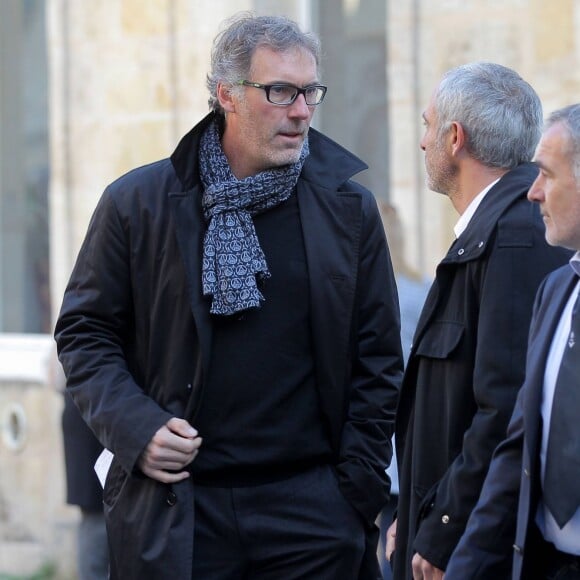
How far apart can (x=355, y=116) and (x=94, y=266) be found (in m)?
4.19

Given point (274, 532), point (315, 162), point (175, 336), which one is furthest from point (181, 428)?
point (315, 162)

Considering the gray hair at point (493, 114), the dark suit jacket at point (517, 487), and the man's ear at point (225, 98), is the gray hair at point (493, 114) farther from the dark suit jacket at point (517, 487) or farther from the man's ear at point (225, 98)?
the man's ear at point (225, 98)

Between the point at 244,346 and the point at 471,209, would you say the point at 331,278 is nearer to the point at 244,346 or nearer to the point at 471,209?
the point at 244,346

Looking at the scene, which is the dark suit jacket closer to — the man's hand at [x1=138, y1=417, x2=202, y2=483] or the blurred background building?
the man's hand at [x1=138, y1=417, x2=202, y2=483]

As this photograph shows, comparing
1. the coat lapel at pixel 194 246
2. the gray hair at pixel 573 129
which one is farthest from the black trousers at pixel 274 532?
the gray hair at pixel 573 129

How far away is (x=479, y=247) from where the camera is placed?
3.40 metres

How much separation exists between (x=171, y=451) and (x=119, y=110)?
501 cm

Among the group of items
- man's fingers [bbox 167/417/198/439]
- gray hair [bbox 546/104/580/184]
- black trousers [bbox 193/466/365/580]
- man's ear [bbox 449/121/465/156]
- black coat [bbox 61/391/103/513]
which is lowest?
black coat [bbox 61/391/103/513]

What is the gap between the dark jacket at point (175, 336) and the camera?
3.83m

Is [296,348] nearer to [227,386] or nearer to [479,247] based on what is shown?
[227,386]

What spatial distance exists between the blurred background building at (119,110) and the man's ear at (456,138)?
3.09 m

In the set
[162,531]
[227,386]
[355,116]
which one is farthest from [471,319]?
[355,116]

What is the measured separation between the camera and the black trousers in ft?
12.6

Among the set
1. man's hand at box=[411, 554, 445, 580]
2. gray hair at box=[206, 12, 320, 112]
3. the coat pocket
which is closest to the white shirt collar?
the coat pocket
